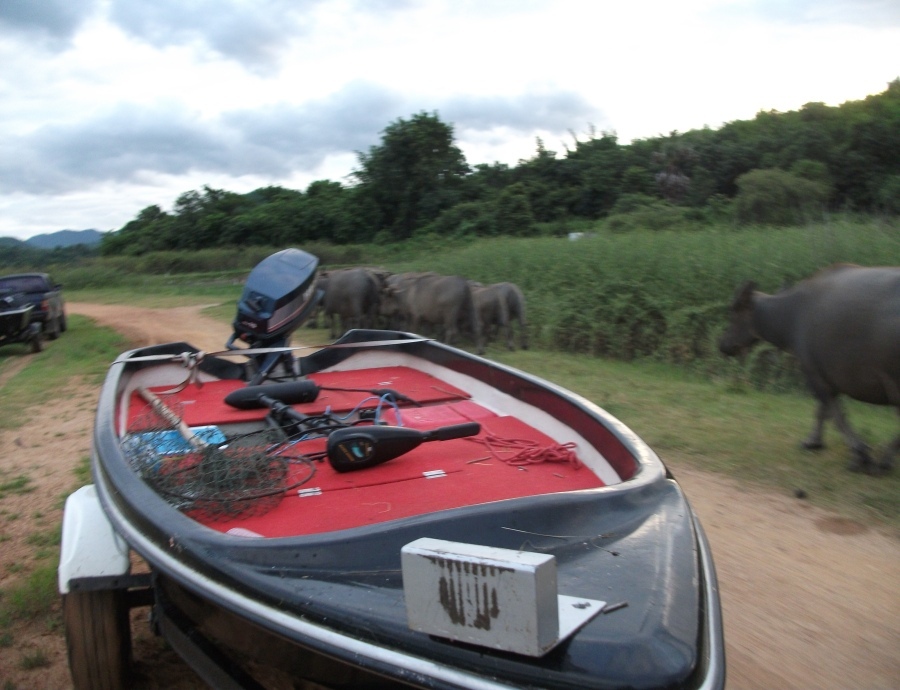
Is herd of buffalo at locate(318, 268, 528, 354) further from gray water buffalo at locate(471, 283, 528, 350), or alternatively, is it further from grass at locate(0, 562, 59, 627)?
grass at locate(0, 562, 59, 627)

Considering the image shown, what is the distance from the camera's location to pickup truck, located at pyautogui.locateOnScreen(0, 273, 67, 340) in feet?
51.4

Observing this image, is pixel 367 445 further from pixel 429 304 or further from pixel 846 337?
pixel 429 304

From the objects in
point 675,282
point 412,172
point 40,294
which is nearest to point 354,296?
point 675,282

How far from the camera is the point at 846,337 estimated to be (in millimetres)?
6641

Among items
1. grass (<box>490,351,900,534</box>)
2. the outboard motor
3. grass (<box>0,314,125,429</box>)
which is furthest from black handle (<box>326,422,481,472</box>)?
grass (<box>0,314,125,429</box>)

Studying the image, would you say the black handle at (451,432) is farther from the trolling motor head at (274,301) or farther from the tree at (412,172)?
the tree at (412,172)

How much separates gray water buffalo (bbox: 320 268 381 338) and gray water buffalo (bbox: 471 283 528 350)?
8.17 feet

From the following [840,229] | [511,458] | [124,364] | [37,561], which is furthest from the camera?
[840,229]

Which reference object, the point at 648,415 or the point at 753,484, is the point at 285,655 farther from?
the point at 648,415

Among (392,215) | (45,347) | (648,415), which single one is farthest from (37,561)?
(392,215)

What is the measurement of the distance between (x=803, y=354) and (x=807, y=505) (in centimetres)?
176

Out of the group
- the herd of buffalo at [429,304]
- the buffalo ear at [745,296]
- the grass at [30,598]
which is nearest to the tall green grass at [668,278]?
the herd of buffalo at [429,304]

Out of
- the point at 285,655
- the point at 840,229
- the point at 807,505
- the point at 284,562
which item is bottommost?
the point at 807,505

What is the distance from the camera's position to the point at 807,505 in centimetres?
595
